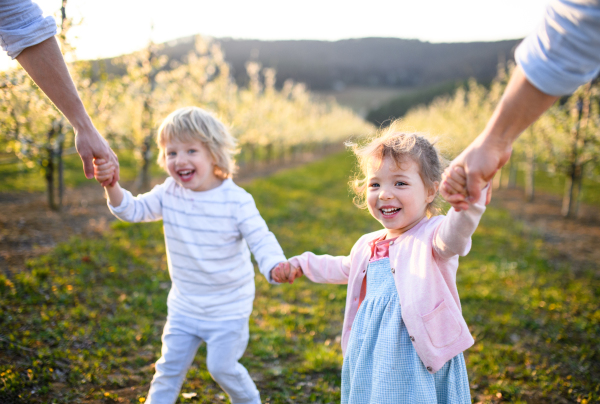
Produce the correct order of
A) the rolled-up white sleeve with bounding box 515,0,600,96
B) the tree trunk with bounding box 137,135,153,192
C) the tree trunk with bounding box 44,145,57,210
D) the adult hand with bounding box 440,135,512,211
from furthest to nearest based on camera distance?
the tree trunk with bounding box 137,135,153,192, the tree trunk with bounding box 44,145,57,210, the adult hand with bounding box 440,135,512,211, the rolled-up white sleeve with bounding box 515,0,600,96

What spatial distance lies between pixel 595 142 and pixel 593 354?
250 inches

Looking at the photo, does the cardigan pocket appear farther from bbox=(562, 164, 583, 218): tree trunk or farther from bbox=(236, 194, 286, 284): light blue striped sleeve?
bbox=(562, 164, 583, 218): tree trunk

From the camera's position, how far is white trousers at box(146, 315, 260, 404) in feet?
6.87

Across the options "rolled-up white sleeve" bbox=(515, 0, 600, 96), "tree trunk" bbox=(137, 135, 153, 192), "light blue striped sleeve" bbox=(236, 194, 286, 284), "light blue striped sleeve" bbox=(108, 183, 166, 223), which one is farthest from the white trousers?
"tree trunk" bbox=(137, 135, 153, 192)

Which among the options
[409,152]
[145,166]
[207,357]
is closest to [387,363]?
[409,152]

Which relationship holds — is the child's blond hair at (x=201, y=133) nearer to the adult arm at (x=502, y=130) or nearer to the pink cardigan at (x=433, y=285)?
the pink cardigan at (x=433, y=285)

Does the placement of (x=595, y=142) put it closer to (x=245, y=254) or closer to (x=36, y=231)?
(x=245, y=254)

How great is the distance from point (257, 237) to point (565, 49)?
5.40ft

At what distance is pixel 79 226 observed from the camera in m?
6.16

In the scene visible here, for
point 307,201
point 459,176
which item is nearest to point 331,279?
point 459,176

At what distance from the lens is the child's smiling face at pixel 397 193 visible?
166cm

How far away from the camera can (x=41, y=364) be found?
2.75 m

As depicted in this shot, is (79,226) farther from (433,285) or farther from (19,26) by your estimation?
(433,285)

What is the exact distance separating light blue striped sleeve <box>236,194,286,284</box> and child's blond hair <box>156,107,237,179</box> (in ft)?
0.99
